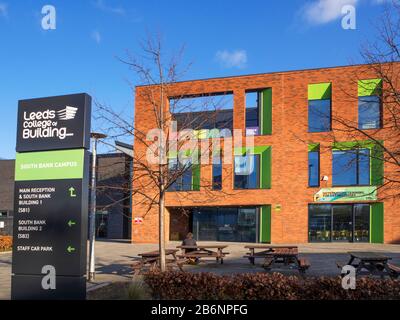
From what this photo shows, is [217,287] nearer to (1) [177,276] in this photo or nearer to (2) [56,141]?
(1) [177,276]

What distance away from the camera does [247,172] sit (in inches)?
1250

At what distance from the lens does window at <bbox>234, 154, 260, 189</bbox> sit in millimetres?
31578

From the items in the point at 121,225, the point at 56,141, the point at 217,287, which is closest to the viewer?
the point at 56,141

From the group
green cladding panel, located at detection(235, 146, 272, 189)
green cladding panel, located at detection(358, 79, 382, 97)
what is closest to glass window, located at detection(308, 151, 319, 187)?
green cladding panel, located at detection(235, 146, 272, 189)

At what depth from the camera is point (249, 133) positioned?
32.2 metres

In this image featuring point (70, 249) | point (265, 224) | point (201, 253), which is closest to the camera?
point (70, 249)

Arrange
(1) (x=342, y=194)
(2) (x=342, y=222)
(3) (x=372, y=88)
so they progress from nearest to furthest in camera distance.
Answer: (3) (x=372, y=88)
(1) (x=342, y=194)
(2) (x=342, y=222)

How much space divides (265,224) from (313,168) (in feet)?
15.7

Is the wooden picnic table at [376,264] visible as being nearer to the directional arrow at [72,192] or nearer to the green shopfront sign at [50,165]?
the directional arrow at [72,192]

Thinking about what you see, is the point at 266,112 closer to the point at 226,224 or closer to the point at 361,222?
the point at 226,224

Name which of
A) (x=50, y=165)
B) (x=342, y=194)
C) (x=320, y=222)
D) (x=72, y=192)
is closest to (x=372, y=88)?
(x=72, y=192)

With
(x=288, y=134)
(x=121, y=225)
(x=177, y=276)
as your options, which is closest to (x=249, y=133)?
(x=288, y=134)

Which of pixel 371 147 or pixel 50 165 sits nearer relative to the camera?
pixel 50 165
